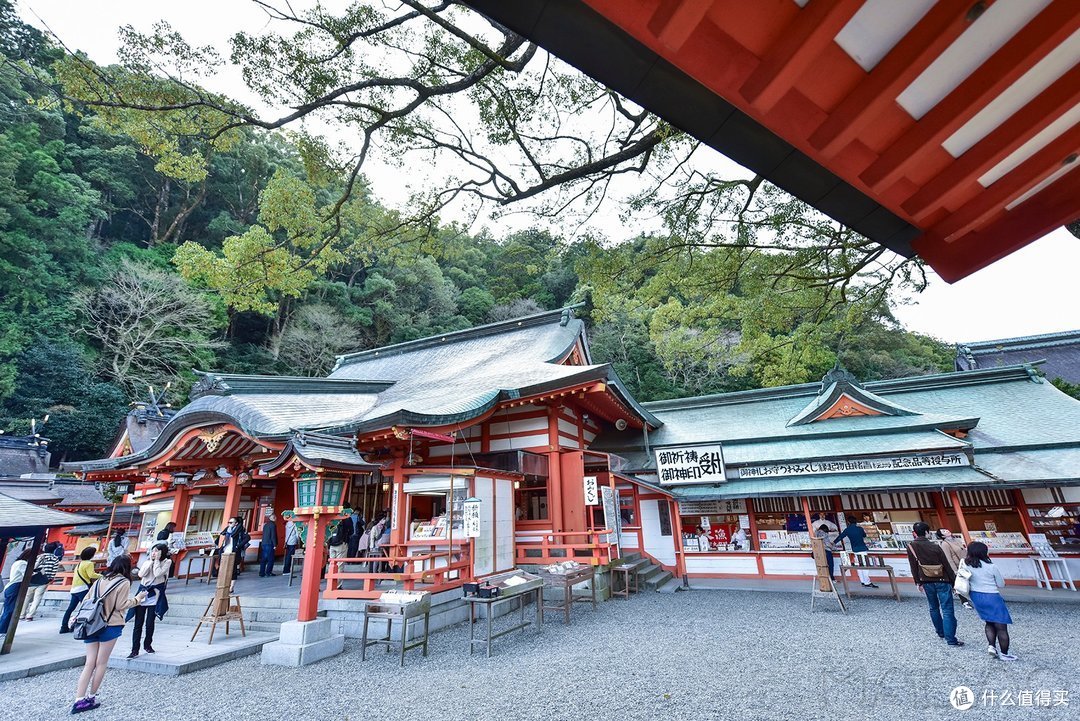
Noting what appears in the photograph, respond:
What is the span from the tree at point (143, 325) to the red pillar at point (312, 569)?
73.7 feet

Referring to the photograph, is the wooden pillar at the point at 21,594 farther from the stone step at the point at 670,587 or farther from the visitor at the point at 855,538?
the visitor at the point at 855,538

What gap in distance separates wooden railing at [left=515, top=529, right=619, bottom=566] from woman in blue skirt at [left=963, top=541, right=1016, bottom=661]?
5658 millimetres

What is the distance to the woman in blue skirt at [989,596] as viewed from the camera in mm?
4973

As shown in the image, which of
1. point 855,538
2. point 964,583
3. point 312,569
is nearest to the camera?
point 964,583

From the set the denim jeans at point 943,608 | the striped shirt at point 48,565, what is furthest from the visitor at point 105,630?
the striped shirt at point 48,565

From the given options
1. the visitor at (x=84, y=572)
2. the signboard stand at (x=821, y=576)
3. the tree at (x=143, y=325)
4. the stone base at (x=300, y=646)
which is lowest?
the stone base at (x=300, y=646)

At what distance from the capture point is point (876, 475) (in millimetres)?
10023

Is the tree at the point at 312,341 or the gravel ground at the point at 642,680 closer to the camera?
the gravel ground at the point at 642,680

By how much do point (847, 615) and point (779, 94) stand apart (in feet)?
29.9

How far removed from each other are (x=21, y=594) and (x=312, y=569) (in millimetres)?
4671

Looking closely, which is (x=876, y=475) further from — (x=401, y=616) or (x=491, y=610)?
(x=401, y=616)

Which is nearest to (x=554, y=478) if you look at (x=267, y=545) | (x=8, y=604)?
(x=267, y=545)

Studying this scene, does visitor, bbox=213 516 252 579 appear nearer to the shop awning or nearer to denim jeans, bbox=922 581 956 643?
the shop awning

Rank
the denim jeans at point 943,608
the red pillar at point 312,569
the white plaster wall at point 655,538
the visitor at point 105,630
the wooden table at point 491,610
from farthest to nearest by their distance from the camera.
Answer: the white plaster wall at point 655,538, the red pillar at point 312,569, the wooden table at point 491,610, the denim jeans at point 943,608, the visitor at point 105,630
